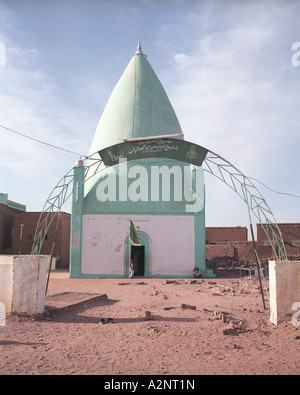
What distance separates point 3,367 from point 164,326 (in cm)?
327

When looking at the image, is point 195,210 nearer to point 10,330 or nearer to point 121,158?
point 121,158

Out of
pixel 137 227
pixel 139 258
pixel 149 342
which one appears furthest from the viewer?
pixel 139 258

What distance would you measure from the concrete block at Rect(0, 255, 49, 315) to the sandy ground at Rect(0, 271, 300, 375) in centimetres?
32

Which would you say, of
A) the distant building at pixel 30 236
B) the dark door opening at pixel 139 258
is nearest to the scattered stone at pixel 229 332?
the dark door opening at pixel 139 258

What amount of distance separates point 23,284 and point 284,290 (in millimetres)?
5461

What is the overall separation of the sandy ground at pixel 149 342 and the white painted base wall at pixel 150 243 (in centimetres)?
941

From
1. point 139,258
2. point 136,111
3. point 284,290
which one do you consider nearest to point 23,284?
point 284,290

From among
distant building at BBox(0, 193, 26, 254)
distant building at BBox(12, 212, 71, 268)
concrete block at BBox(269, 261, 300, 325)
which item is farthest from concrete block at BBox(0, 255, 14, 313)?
distant building at BBox(0, 193, 26, 254)

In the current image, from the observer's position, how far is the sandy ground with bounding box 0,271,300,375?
454 cm

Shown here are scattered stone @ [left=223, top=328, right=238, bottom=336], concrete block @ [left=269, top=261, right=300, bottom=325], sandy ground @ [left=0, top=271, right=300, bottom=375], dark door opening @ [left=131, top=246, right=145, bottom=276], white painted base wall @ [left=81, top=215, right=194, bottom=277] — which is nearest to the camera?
sandy ground @ [left=0, top=271, right=300, bottom=375]

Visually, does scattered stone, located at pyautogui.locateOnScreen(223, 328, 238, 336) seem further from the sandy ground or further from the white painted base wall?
the white painted base wall

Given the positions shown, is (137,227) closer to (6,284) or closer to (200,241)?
(200,241)

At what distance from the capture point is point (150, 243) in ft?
62.4
